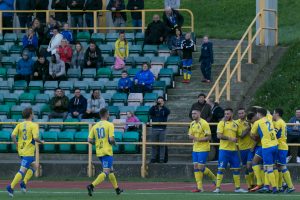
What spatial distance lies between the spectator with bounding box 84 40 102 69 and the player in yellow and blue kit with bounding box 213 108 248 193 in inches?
349

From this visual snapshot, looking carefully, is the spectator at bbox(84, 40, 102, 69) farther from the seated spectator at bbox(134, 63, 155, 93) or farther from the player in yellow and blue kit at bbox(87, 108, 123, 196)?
the player in yellow and blue kit at bbox(87, 108, 123, 196)

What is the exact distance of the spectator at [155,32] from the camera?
33.2 meters

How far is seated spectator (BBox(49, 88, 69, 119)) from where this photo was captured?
30.5 m

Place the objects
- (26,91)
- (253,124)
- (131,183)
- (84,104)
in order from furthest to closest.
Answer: (26,91), (84,104), (131,183), (253,124)

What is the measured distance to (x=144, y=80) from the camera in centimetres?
3114

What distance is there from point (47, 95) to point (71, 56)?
73.7 inches

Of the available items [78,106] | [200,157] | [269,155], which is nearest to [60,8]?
[78,106]

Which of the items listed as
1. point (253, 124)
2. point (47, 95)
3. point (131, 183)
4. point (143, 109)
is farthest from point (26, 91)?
point (253, 124)

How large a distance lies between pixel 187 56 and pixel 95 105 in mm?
3689

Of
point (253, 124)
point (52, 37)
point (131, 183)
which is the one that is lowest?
point (131, 183)

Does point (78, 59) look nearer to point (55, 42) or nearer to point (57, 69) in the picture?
point (57, 69)

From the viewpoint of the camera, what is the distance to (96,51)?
32625mm

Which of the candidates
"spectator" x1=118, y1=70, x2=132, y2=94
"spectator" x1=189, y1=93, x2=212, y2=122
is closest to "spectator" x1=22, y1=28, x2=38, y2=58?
"spectator" x1=118, y1=70, x2=132, y2=94

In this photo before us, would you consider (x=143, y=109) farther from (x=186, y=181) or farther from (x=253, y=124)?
(x=253, y=124)
